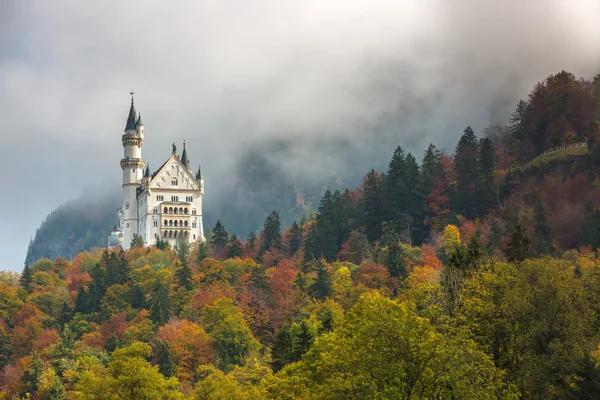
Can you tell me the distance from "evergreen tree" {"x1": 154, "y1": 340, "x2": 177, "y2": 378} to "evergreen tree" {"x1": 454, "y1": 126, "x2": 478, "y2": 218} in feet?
134

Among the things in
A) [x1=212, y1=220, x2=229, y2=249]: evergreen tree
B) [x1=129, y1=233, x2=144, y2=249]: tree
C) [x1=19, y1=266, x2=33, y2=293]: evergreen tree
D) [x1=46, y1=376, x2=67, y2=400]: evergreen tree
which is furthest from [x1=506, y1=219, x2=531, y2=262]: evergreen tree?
[x1=129, y1=233, x2=144, y2=249]: tree

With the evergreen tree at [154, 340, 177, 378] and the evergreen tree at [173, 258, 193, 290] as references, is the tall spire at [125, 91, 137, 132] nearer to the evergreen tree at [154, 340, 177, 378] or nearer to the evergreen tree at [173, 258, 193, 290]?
the evergreen tree at [173, 258, 193, 290]

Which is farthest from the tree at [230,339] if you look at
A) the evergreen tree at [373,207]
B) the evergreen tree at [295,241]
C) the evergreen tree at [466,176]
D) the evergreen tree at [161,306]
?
the evergreen tree at [295,241]

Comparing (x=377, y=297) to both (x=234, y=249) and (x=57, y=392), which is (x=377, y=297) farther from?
(x=234, y=249)

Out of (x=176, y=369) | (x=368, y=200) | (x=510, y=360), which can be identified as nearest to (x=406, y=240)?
(x=368, y=200)

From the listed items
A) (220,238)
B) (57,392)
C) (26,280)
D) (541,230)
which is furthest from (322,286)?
(26,280)

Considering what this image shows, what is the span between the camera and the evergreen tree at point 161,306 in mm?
104375

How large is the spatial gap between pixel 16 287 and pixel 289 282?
4130cm

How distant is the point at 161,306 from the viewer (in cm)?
10538

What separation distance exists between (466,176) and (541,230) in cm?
1953

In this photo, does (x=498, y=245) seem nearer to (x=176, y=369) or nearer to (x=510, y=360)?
(x=176, y=369)

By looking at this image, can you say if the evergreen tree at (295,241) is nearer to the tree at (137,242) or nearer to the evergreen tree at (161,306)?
the tree at (137,242)

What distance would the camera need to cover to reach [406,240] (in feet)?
377

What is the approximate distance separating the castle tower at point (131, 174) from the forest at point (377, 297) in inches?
405
